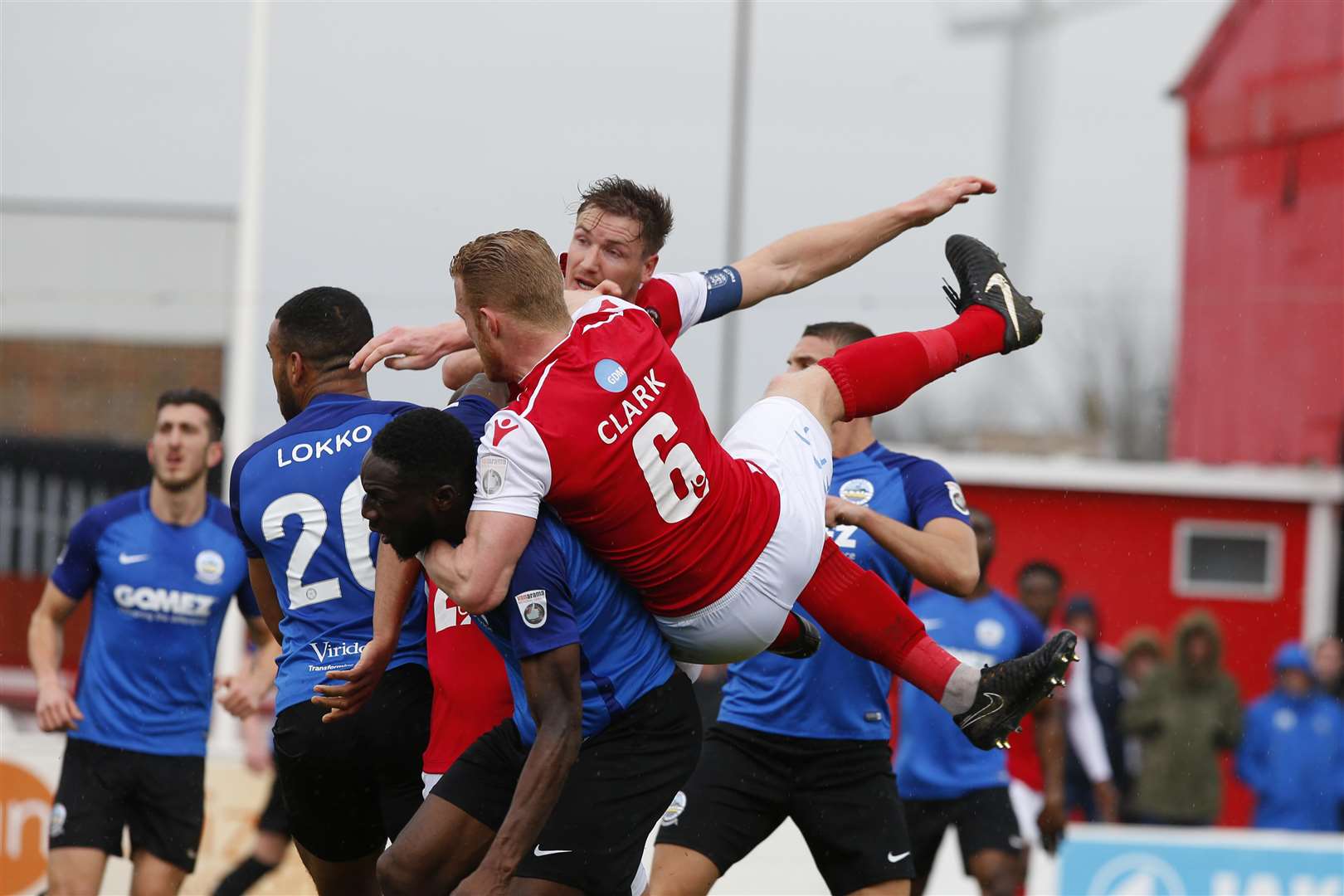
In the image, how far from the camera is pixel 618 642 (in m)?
4.44

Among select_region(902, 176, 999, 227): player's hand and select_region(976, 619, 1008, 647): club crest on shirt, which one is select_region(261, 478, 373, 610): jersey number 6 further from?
select_region(976, 619, 1008, 647): club crest on shirt

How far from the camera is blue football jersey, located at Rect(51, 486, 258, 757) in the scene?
7250mm

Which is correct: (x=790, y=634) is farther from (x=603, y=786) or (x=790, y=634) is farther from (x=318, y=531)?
(x=318, y=531)

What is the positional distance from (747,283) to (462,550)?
1.67 meters

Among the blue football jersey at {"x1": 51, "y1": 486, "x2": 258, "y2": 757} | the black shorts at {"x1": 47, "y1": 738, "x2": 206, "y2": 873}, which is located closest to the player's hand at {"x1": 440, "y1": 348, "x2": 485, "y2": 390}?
the blue football jersey at {"x1": 51, "y1": 486, "x2": 258, "y2": 757}

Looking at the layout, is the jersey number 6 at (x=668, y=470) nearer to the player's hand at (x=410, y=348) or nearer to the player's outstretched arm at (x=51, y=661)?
the player's hand at (x=410, y=348)

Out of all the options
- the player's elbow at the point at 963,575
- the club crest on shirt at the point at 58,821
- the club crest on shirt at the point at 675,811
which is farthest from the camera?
the club crest on shirt at the point at 58,821

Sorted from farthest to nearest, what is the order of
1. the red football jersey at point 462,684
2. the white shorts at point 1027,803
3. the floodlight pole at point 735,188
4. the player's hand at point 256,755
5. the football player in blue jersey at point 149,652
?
the floodlight pole at point 735,188, the white shorts at point 1027,803, the player's hand at point 256,755, the football player in blue jersey at point 149,652, the red football jersey at point 462,684

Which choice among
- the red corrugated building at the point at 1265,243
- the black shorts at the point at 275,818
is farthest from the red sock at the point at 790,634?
the red corrugated building at the point at 1265,243

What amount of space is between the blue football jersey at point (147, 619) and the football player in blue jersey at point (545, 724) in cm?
308

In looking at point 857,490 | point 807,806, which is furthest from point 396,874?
point 857,490

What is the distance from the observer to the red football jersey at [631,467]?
4.20m

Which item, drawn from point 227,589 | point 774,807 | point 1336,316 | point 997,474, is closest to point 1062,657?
point 774,807

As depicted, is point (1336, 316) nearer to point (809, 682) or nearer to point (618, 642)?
point (809, 682)
